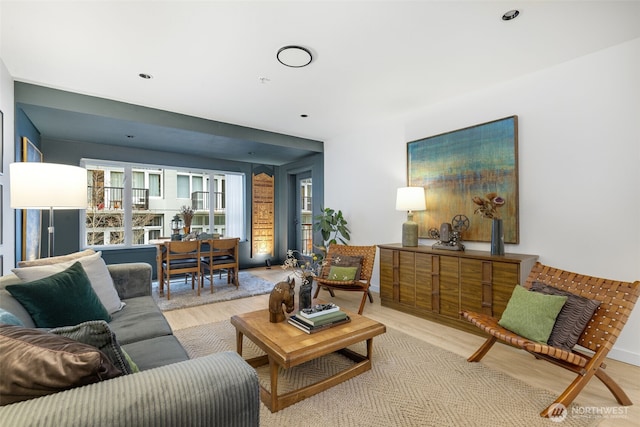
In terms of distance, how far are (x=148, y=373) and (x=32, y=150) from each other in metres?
4.38

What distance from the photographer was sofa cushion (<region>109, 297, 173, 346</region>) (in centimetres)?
180

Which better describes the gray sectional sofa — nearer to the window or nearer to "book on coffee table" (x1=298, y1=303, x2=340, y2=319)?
"book on coffee table" (x1=298, y1=303, x2=340, y2=319)

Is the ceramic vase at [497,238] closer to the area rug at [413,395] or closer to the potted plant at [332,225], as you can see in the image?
the area rug at [413,395]

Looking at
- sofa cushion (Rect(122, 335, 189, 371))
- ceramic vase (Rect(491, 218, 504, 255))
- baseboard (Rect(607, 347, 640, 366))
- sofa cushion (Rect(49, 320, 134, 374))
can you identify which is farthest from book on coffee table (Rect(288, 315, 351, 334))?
baseboard (Rect(607, 347, 640, 366))

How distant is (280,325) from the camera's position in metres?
2.12

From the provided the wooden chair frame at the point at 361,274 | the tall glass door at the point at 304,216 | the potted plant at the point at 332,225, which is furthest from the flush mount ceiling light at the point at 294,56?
the tall glass door at the point at 304,216

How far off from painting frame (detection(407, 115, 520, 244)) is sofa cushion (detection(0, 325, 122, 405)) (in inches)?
135

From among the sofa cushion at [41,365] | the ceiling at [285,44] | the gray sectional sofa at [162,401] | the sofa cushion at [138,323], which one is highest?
the ceiling at [285,44]

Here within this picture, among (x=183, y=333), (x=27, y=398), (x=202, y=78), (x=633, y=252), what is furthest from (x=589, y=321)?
(x=202, y=78)

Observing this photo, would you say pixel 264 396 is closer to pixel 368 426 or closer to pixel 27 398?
pixel 368 426

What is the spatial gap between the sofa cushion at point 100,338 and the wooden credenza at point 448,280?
9.40ft

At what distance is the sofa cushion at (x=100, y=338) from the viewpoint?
966 mm

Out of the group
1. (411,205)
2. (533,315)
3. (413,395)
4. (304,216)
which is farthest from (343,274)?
(304,216)

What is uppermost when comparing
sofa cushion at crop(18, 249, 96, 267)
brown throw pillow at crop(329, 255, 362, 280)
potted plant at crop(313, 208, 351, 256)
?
potted plant at crop(313, 208, 351, 256)
